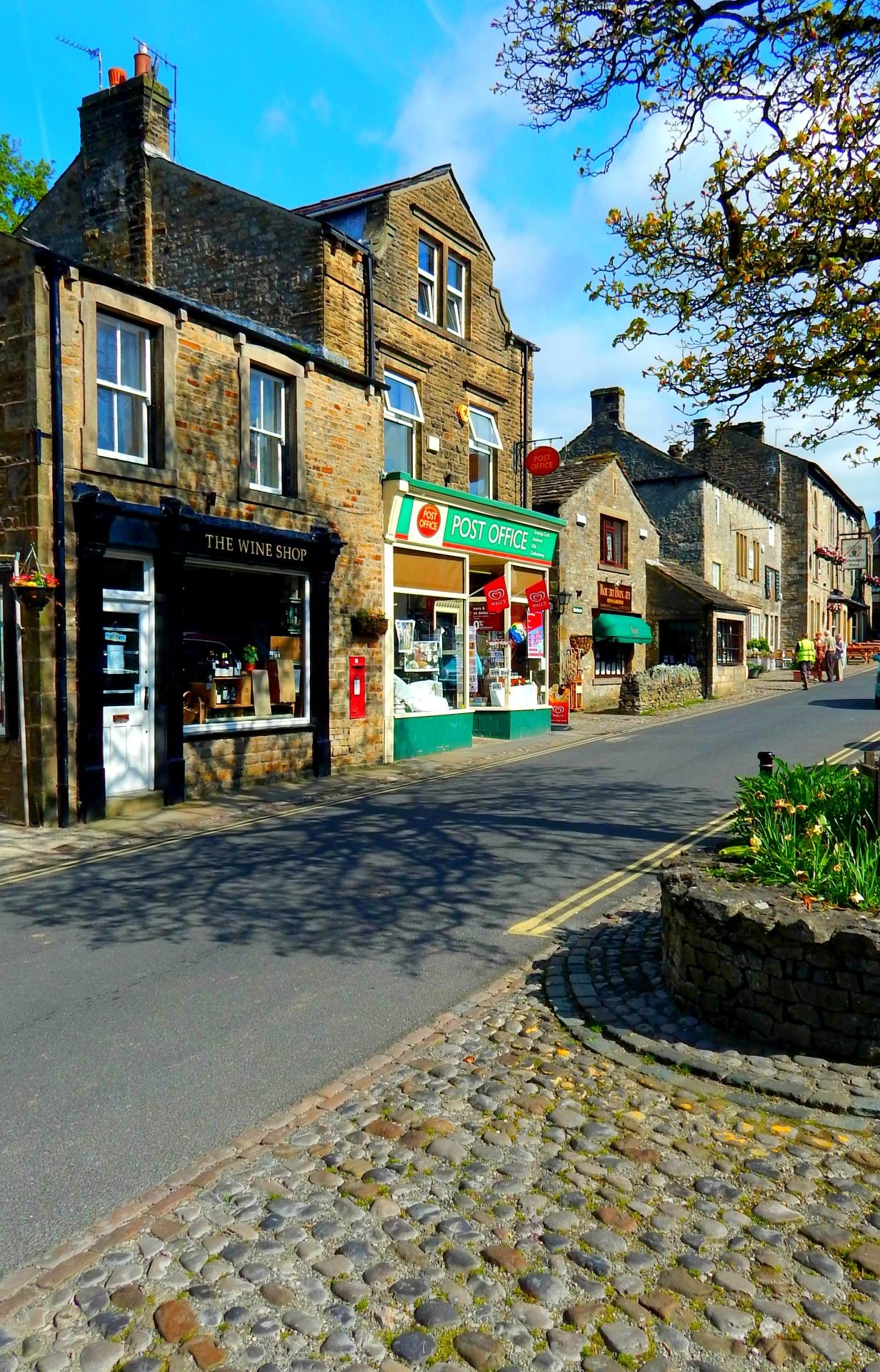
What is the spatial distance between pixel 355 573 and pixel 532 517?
6.82 m

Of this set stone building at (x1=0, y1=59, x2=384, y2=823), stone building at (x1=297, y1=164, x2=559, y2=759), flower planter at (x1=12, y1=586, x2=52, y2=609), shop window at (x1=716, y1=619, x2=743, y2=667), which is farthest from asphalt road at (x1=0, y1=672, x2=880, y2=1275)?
shop window at (x1=716, y1=619, x2=743, y2=667)

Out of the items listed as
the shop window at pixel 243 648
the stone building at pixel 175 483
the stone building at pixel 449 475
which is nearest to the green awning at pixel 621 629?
the stone building at pixel 449 475

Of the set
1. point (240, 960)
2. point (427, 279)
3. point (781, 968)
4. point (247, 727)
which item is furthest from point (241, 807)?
point (427, 279)

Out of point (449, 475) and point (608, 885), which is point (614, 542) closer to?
point (449, 475)

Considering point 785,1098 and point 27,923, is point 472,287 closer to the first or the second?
point 27,923

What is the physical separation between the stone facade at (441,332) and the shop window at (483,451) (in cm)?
14

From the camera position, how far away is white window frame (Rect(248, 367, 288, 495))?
14305 mm

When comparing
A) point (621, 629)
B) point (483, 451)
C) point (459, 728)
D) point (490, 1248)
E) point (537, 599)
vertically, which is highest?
point (483, 451)

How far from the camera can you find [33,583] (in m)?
10.8

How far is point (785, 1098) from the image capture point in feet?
13.9

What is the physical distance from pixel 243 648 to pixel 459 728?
5924 millimetres

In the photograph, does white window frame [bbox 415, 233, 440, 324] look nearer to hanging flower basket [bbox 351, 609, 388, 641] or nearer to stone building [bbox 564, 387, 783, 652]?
hanging flower basket [bbox 351, 609, 388, 641]

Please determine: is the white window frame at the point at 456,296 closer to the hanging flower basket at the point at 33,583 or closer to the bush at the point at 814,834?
the hanging flower basket at the point at 33,583

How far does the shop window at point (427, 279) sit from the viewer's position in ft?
63.4
